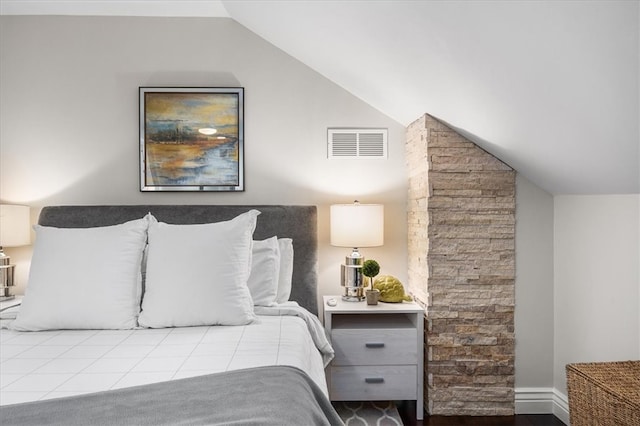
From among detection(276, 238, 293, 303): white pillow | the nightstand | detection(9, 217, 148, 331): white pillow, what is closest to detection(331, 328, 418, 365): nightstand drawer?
the nightstand

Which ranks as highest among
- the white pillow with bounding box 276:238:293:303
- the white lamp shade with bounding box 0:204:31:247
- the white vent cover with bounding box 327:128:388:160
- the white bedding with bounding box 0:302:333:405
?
the white vent cover with bounding box 327:128:388:160

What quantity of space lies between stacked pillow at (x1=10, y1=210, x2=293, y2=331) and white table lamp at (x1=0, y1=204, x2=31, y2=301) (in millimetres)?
622

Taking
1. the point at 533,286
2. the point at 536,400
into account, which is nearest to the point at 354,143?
the point at 533,286

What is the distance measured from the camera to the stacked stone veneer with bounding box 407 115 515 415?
2.73 meters

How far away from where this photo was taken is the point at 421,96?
252 cm

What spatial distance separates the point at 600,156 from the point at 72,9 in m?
3.20

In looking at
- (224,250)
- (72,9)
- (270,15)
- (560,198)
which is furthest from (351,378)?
(72,9)

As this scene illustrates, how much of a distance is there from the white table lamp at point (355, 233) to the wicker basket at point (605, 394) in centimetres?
126

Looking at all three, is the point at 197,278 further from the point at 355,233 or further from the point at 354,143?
the point at 354,143

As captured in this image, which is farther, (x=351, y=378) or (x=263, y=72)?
(x=263, y=72)

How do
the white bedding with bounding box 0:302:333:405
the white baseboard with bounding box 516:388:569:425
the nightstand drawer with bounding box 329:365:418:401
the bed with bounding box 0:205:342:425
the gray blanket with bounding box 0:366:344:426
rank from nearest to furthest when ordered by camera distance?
the gray blanket with bounding box 0:366:344:426, the bed with bounding box 0:205:342:425, the white bedding with bounding box 0:302:333:405, the nightstand drawer with bounding box 329:365:418:401, the white baseboard with bounding box 516:388:569:425

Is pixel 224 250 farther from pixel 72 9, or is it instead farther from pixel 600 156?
pixel 72 9

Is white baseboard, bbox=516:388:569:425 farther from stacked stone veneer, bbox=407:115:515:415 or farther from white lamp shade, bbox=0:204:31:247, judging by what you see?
white lamp shade, bbox=0:204:31:247

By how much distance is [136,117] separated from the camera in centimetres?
313
